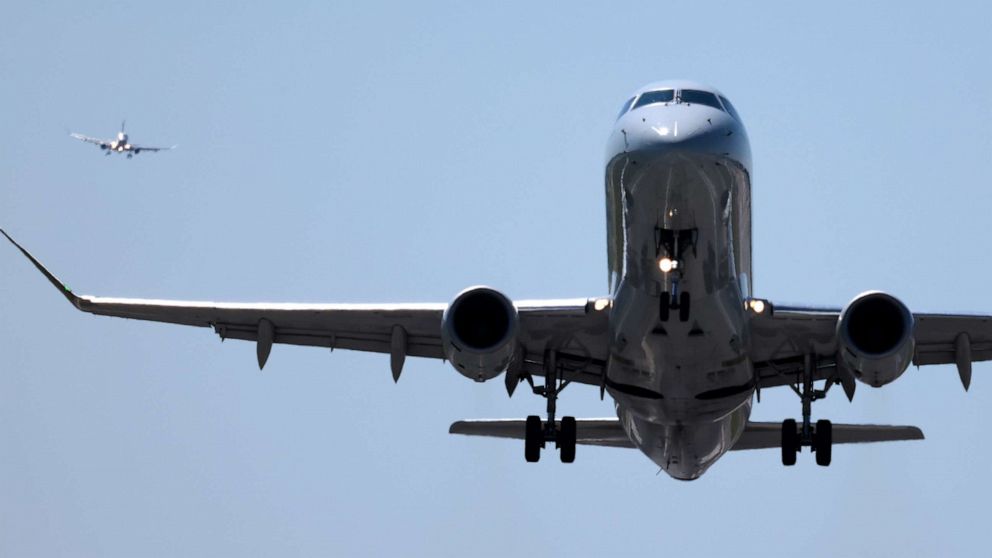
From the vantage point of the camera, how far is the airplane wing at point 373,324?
28.9 meters

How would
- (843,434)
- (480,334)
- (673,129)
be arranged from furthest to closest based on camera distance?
(843,434), (480,334), (673,129)

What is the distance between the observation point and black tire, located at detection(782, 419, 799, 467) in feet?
101

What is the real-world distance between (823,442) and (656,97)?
7.33 m

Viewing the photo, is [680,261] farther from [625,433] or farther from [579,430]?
[579,430]

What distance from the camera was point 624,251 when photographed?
2658 centimetres

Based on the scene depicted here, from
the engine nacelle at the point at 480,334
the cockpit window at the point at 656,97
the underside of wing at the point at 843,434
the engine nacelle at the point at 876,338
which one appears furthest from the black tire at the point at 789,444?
the cockpit window at the point at 656,97

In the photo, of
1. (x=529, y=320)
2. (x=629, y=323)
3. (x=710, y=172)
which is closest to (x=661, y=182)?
(x=710, y=172)

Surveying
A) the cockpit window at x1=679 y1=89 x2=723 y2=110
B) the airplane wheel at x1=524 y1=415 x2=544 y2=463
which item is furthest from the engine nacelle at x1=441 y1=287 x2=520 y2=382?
the cockpit window at x1=679 y1=89 x2=723 y2=110

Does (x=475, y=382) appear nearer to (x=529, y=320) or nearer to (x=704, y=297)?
(x=529, y=320)

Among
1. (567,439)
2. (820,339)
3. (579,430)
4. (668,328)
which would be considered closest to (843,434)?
(820,339)

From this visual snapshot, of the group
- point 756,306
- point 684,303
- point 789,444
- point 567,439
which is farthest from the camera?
point 789,444

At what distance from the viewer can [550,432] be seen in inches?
1195

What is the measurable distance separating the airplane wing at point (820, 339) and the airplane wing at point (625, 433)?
1.57 metres

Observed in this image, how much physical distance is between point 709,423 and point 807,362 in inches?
77.5
